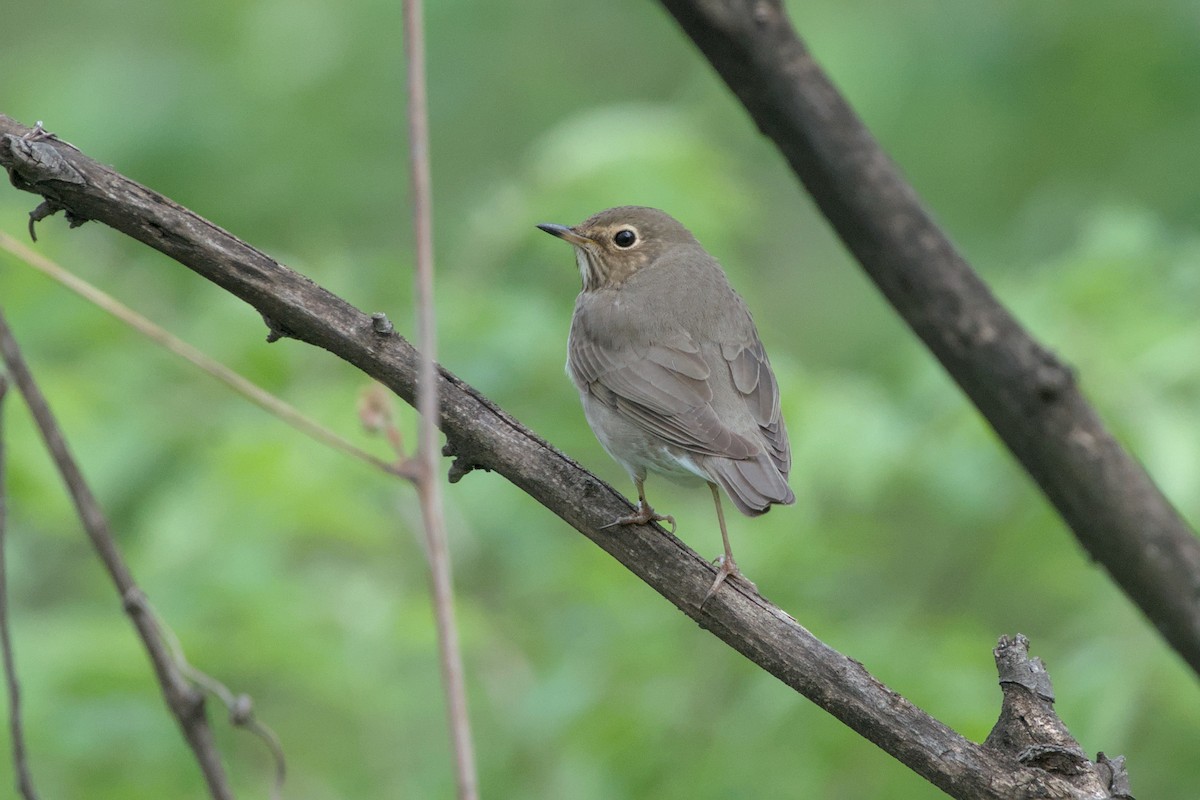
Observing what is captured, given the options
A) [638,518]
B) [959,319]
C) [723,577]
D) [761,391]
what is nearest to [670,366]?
[761,391]

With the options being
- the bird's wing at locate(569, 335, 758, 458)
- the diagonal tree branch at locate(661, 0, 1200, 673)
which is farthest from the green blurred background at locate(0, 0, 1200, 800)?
the diagonal tree branch at locate(661, 0, 1200, 673)

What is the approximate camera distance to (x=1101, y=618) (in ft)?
15.4

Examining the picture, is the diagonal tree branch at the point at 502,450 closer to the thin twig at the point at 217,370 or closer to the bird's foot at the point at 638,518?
the bird's foot at the point at 638,518

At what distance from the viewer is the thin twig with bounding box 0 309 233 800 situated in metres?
3.19

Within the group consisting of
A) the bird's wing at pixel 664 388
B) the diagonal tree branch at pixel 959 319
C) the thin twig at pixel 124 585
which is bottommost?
the thin twig at pixel 124 585

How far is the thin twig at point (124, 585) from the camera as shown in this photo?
10.5 feet

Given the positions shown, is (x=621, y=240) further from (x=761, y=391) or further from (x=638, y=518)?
(x=638, y=518)

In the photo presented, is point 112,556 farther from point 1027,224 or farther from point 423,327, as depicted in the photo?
point 1027,224

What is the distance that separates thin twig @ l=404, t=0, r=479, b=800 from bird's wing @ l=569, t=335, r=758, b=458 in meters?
2.25

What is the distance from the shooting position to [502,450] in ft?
9.64

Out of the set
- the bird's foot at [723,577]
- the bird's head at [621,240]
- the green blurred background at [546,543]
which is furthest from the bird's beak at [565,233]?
the bird's foot at [723,577]

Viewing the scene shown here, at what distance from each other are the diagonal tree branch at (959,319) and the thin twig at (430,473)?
2100 millimetres

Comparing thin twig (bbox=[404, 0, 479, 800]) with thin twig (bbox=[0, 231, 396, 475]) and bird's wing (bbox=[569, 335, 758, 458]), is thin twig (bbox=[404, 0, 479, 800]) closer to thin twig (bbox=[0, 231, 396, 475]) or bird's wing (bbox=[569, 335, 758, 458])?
thin twig (bbox=[0, 231, 396, 475])

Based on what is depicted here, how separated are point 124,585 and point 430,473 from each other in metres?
1.79
